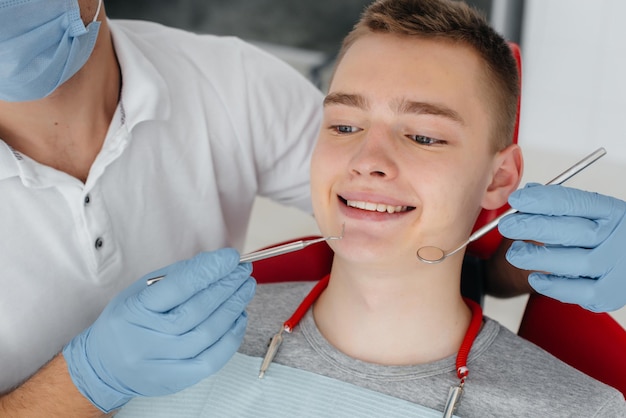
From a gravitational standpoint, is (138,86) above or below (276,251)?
above

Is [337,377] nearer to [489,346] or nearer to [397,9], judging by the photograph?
[489,346]

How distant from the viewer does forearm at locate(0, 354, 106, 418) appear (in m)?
1.39

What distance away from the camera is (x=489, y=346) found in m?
1.49

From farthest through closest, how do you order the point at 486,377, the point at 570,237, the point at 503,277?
the point at 503,277, the point at 486,377, the point at 570,237

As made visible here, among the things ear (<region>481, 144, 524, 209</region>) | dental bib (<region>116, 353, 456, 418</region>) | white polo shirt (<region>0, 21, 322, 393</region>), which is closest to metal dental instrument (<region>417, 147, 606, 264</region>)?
ear (<region>481, 144, 524, 209</region>)

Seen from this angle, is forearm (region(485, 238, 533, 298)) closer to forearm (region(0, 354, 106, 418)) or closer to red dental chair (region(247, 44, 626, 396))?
red dental chair (region(247, 44, 626, 396))

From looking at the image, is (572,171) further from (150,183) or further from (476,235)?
(150,183)

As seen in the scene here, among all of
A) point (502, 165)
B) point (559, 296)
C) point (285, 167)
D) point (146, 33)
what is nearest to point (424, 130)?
point (502, 165)

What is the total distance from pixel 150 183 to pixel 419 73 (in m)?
0.66

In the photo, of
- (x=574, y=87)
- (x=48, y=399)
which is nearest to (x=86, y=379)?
(x=48, y=399)

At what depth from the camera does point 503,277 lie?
1759mm

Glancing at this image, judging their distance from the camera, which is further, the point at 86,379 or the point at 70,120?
the point at 70,120

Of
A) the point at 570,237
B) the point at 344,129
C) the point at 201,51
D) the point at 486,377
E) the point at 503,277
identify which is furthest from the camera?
the point at 201,51

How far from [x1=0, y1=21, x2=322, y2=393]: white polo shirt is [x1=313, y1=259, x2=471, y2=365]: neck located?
0.47m
